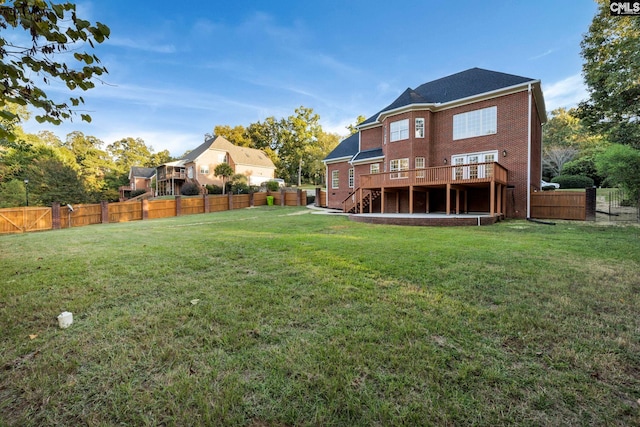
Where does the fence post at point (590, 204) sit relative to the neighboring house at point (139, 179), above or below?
below

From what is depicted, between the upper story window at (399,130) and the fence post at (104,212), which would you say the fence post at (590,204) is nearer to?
the upper story window at (399,130)

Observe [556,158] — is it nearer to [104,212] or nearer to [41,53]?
[41,53]

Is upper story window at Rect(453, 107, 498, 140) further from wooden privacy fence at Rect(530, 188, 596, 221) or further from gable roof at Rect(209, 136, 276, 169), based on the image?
gable roof at Rect(209, 136, 276, 169)

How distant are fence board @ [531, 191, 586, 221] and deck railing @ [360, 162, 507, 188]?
200 centimetres

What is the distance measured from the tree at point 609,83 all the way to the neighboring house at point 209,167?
110 feet

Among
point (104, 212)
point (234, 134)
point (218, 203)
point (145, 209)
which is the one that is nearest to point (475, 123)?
point (218, 203)

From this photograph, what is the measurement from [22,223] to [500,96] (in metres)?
26.3

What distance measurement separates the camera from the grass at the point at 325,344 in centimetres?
180

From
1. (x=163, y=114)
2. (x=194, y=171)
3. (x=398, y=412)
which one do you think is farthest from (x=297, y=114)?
(x=398, y=412)

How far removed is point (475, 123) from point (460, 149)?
1.54 m

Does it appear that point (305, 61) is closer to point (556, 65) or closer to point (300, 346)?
point (556, 65)

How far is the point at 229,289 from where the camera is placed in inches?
154

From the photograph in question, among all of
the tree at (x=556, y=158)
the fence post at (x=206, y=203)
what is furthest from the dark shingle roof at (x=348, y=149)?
the tree at (x=556, y=158)

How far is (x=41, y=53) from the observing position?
266 cm
